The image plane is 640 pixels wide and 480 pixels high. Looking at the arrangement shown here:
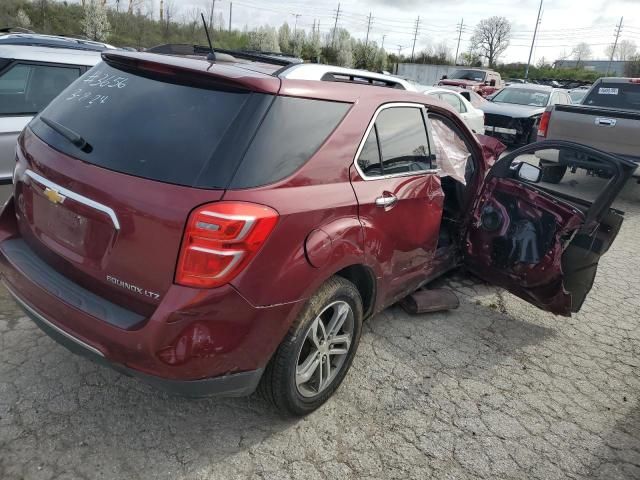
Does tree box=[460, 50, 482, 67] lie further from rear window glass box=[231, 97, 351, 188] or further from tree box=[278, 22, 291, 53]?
rear window glass box=[231, 97, 351, 188]

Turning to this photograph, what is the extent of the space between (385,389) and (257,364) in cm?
107

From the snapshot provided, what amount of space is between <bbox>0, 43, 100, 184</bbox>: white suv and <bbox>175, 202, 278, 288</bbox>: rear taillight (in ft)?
9.48

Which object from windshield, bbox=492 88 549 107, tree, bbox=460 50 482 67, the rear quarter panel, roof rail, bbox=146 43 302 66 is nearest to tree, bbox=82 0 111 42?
windshield, bbox=492 88 549 107

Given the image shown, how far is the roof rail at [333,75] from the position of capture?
2.42 m

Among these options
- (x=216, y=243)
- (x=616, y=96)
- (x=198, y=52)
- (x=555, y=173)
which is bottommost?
(x=555, y=173)

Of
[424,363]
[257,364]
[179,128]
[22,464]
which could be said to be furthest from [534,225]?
[22,464]

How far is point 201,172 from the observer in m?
1.99

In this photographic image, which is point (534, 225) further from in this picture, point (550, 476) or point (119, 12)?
point (119, 12)

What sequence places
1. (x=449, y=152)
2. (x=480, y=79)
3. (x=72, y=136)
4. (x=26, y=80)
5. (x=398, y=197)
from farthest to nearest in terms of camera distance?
(x=480, y=79) < (x=26, y=80) < (x=449, y=152) < (x=398, y=197) < (x=72, y=136)

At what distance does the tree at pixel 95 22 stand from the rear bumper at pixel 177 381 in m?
37.8

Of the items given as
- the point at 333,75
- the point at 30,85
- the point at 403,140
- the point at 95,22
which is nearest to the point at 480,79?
the point at 30,85

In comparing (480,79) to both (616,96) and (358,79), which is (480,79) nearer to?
(616,96)

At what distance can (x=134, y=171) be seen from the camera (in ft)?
6.73

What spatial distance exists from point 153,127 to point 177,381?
109cm
